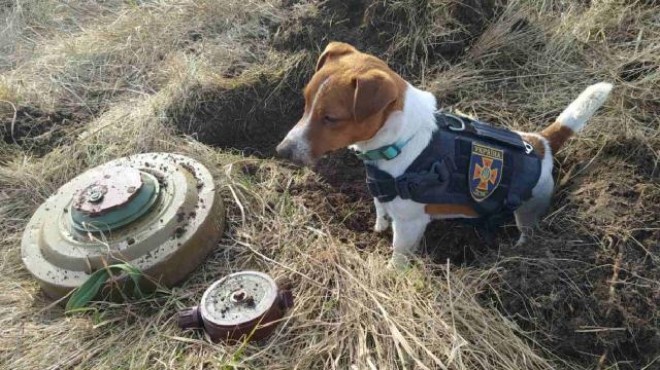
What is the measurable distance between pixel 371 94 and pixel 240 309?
1.21m

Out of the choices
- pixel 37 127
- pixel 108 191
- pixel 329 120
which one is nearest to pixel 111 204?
pixel 108 191

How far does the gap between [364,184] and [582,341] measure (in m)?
1.75

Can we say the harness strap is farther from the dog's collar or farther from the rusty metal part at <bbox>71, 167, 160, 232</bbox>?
the rusty metal part at <bbox>71, 167, 160, 232</bbox>

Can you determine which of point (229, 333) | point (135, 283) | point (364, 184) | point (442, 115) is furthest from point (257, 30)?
point (229, 333)

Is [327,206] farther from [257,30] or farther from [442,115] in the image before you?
[257,30]

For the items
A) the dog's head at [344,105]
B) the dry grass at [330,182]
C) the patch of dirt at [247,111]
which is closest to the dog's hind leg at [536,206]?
the dry grass at [330,182]

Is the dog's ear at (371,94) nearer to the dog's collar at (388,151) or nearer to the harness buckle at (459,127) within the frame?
the dog's collar at (388,151)

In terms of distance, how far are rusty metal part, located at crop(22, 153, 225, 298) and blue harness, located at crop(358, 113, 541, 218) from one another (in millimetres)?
1050

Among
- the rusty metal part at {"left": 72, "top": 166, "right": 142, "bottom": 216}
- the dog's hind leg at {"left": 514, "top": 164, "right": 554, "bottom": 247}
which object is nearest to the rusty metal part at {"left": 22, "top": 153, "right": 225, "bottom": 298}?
the rusty metal part at {"left": 72, "top": 166, "right": 142, "bottom": 216}

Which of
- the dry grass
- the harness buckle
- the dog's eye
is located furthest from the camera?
the harness buckle

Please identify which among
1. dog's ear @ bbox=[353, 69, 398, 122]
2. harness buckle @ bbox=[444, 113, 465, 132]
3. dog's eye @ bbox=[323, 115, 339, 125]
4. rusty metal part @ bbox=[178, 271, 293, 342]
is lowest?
rusty metal part @ bbox=[178, 271, 293, 342]

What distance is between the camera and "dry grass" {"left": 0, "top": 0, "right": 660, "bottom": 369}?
101 inches

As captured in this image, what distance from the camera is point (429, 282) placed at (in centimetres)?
282

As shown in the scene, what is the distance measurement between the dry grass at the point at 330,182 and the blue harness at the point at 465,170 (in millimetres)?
289
